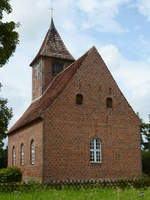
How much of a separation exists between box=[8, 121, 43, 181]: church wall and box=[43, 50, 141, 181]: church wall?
2.94ft

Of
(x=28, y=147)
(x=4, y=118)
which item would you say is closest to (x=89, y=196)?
(x=4, y=118)

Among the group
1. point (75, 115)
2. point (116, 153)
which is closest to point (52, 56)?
point (75, 115)

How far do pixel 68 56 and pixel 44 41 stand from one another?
3.75 m

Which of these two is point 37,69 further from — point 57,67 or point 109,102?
point 109,102

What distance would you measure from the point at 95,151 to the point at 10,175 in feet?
26.0

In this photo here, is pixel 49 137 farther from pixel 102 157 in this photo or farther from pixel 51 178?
pixel 102 157

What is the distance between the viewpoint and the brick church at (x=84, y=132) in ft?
68.9

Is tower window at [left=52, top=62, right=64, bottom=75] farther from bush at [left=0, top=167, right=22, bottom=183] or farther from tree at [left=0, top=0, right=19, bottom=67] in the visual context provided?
tree at [left=0, top=0, right=19, bottom=67]

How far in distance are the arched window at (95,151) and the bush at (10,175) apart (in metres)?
7.28

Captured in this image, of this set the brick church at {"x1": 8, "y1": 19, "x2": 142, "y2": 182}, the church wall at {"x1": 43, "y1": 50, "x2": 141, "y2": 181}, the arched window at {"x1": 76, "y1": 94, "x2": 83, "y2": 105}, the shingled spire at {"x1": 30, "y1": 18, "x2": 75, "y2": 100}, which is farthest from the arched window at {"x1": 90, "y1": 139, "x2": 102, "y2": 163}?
the shingled spire at {"x1": 30, "y1": 18, "x2": 75, "y2": 100}

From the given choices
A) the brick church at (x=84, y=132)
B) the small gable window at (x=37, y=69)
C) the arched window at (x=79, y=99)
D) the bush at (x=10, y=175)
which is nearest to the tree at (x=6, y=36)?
the brick church at (x=84, y=132)

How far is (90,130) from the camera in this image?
2252cm

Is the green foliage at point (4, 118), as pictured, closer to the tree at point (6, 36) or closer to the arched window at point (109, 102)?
the tree at point (6, 36)

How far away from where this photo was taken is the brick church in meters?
21.0
